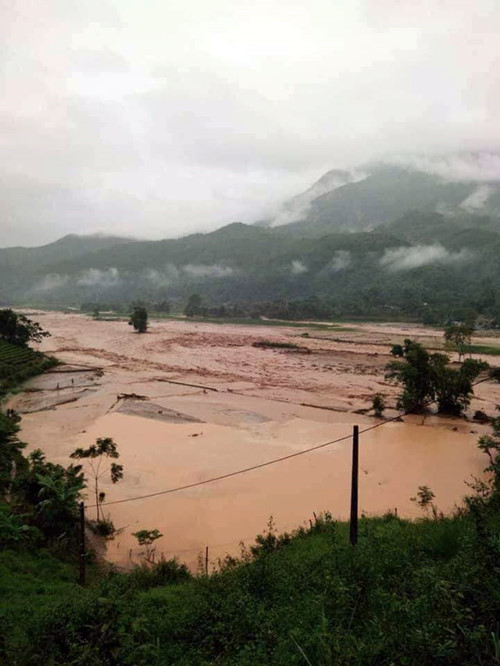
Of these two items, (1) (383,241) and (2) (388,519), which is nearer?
(2) (388,519)

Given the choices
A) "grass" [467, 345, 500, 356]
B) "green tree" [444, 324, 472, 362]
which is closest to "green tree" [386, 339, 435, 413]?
"green tree" [444, 324, 472, 362]

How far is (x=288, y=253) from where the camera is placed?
194 metres

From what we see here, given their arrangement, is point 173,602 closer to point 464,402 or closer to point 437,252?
point 464,402

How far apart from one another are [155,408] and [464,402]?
63.6 ft

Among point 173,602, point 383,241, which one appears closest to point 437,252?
point 383,241

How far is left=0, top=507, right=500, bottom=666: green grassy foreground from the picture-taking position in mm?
4973

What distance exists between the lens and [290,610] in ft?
23.4

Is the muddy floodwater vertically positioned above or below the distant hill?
below

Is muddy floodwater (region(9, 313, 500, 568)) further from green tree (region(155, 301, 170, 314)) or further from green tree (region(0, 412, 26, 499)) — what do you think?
green tree (region(155, 301, 170, 314))

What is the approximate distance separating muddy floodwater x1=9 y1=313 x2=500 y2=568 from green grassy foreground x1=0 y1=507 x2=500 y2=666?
4009mm

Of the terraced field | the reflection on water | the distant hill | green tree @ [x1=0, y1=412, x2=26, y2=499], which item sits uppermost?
the distant hill

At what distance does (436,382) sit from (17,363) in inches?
1366

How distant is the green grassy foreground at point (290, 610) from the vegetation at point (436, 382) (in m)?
16.7

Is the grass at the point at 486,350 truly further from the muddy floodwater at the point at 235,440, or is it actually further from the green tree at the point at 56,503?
the green tree at the point at 56,503
